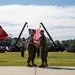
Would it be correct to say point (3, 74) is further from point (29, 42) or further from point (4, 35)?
point (4, 35)

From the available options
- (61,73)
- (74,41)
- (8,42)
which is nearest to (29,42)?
(61,73)

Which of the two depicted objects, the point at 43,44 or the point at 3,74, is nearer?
the point at 3,74

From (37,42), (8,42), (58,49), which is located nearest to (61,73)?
(37,42)

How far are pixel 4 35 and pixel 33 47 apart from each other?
12846 mm

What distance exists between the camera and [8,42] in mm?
156625

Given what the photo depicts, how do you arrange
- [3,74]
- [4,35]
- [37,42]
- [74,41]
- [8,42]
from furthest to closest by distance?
[74,41] < [8,42] < [4,35] < [37,42] < [3,74]

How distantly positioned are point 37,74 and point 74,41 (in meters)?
168

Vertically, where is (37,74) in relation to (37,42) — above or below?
below

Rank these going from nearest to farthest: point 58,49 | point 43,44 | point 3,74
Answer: point 3,74, point 43,44, point 58,49

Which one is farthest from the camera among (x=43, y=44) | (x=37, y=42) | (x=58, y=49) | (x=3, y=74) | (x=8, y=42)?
(x=8, y=42)

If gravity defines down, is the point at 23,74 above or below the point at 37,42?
below

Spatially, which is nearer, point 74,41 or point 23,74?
point 23,74

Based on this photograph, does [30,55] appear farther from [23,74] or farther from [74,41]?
[74,41]

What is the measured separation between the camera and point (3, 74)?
1430 centimetres
